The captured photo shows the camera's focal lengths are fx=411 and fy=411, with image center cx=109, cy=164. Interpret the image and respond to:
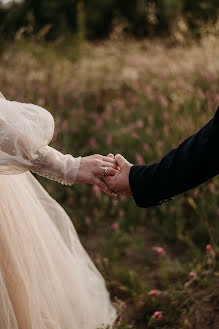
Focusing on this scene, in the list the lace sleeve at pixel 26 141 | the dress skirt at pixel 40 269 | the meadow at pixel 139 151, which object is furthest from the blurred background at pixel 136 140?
the lace sleeve at pixel 26 141

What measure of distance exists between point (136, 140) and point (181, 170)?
203 centimetres

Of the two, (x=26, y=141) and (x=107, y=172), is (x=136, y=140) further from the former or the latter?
(x=26, y=141)

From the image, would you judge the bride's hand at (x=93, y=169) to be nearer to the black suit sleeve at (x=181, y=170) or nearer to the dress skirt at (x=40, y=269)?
the black suit sleeve at (x=181, y=170)

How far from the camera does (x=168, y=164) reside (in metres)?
1.56

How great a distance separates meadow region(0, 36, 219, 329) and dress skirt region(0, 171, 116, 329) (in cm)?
18

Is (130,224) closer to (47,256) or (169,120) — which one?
(169,120)

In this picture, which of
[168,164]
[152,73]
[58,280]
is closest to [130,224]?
[58,280]

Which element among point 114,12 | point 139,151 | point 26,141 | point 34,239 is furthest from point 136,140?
point 114,12

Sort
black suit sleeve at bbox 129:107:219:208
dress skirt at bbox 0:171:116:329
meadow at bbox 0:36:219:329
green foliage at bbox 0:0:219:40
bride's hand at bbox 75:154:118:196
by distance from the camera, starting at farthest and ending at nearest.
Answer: green foliage at bbox 0:0:219:40
meadow at bbox 0:36:219:329
bride's hand at bbox 75:154:118:196
dress skirt at bbox 0:171:116:329
black suit sleeve at bbox 129:107:219:208

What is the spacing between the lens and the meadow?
7.24ft

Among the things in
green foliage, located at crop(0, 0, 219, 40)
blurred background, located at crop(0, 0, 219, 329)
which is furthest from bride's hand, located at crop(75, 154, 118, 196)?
green foliage, located at crop(0, 0, 219, 40)

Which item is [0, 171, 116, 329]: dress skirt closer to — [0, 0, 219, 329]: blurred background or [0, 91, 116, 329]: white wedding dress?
[0, 91, 116, 329]: white wedding dress

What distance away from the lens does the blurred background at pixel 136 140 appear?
2.22m

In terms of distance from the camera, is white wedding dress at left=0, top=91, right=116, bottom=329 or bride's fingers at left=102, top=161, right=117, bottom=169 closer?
white wedding dress at left=0, top=91, right=116, bottom=329
